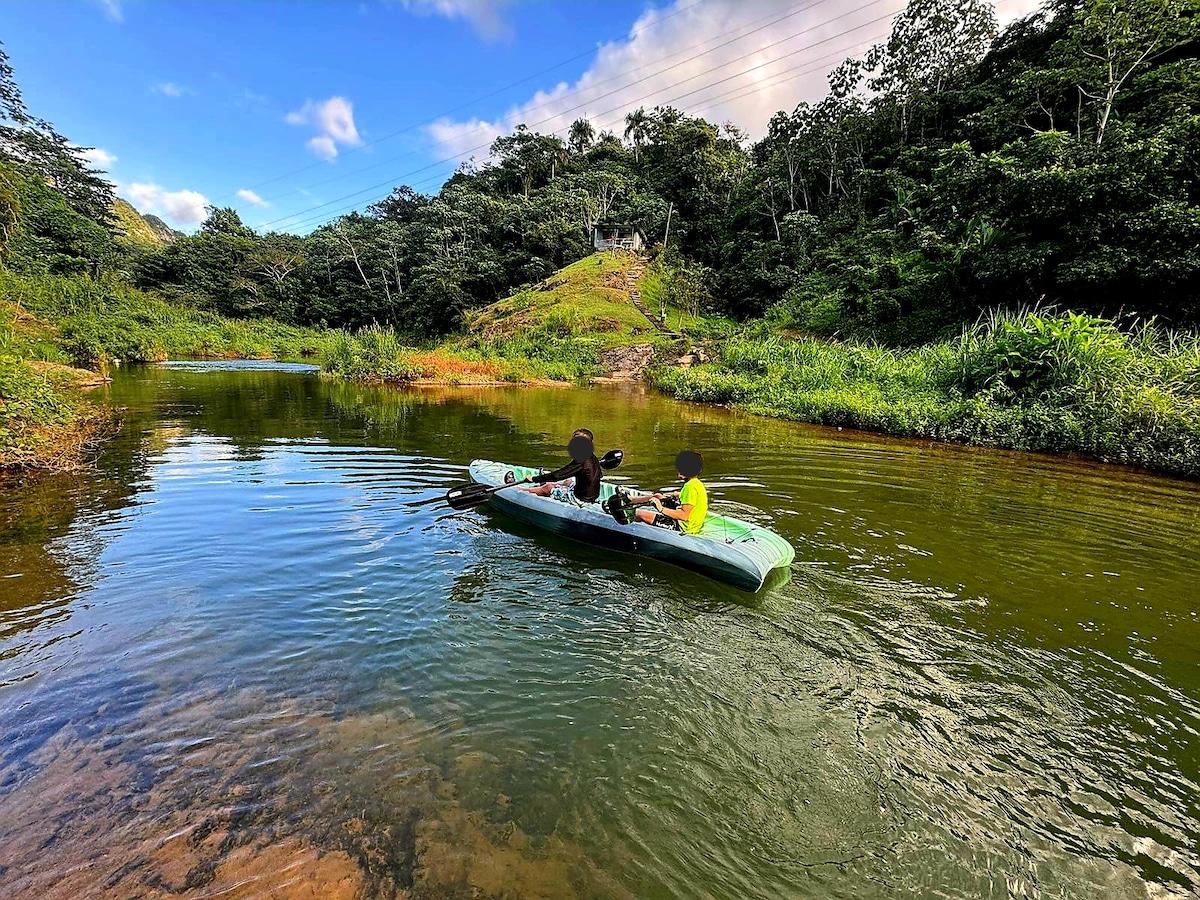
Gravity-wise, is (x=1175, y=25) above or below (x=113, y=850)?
above

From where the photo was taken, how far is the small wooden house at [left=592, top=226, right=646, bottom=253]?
151 ft

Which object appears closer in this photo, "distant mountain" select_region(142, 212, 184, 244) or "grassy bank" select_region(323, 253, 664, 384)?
"grassy bank" select_region(323, 253, 664, 384)

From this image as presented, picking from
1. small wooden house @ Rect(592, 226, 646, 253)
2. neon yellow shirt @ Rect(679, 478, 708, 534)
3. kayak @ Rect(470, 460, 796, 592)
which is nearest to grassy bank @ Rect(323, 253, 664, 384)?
small wooden house @ Rect(592, 226, 646, 253)

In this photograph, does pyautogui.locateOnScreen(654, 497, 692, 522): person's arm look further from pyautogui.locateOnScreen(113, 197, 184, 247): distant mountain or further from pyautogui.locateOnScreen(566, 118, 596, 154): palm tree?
pyautogui.locateOnScreen(113, 197, 184, 247): distant mountain

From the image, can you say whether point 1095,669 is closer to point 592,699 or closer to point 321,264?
point 592,699

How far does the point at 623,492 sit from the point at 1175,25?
86.2 feet

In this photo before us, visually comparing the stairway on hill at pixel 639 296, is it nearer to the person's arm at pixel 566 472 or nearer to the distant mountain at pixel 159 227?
the person's arm at pixel 566 472

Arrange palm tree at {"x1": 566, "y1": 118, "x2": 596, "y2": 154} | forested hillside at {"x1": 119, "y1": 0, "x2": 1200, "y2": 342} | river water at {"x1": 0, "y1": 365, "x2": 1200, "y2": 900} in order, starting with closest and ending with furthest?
river water at {"x1": 0, "y1": 365, "x2": 1200, "y2": 900} → forested hillside at {"x1": 119, "y1": 0, "x2": 1200, "y2": 342} → palm tree at {"x1": 566, "y1": 118, "x2": 596, "y2": 154}

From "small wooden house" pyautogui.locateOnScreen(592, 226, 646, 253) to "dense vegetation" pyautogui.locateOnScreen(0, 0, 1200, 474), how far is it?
1206mm

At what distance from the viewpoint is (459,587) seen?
5.94m

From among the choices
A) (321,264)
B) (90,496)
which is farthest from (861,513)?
(321,264)

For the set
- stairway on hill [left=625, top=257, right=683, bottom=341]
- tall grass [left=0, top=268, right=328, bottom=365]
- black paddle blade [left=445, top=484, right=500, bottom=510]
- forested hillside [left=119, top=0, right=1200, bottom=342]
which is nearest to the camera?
black paddle blade [left=445, top=484, right=500, bottom=510]

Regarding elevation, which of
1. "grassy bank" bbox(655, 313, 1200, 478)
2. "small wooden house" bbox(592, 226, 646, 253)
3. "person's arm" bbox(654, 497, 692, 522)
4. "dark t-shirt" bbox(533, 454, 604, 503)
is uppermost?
"small wooden house" bbox(592, 226, 646, 253)

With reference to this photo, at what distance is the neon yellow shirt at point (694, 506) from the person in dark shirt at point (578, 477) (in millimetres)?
1346
